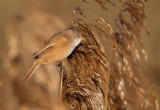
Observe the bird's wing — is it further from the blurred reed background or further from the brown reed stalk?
the brown reed stalk

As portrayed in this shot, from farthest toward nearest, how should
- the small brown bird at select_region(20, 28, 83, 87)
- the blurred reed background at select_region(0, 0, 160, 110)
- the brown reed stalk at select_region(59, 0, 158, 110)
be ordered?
the small brown bird at select_region(20, 28, 83, 87), the brown reed stalk at select_region(59, 0, 158, 110), the blurred reed background at select_region(0, 0, 160, 110)

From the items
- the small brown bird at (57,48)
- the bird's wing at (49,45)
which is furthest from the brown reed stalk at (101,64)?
the bird's wing at (49,45)

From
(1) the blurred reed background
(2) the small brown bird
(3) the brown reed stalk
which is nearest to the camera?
(1) the blurred reed background

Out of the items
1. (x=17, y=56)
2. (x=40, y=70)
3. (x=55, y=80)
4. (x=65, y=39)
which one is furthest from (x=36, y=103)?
(x=65, y=39)

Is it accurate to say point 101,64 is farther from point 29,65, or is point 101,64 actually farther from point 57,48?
point 29,65

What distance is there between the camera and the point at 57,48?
2.88 metres

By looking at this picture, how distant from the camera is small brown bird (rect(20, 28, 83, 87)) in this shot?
107 inches

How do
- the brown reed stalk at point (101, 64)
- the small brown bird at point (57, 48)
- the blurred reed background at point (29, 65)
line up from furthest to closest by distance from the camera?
the small brown bird at point (57, 48)
the brown reed stalk at point (101, 64)
the blurred reed background at point (29, 65)

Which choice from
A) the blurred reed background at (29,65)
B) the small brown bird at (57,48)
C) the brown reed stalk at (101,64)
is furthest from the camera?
the small brown bird at (57,48)

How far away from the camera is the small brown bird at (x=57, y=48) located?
272cm

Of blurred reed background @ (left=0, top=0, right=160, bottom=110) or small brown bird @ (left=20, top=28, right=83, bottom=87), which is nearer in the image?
blurred reed background @ (left=0, top=0, right=160, bottom=110)

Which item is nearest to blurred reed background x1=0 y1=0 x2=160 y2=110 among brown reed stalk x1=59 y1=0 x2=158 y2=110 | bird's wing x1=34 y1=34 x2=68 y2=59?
bird's wing x1=34 y1=34 x2=68 y2=59

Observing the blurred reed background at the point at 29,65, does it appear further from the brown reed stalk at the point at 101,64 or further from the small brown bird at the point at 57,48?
the brown reed stalk at the point at 101,64

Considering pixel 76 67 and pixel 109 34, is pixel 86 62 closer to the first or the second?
pixel 76 67
